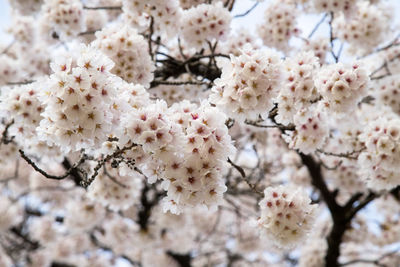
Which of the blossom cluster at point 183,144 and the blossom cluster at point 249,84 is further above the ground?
the blossom cluster at point 249,84

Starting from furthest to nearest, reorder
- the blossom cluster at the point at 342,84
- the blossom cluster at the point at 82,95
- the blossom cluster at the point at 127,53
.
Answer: the blossom cluster at the point at 127,53 → the blossom cluster at the point at 342,84 → the blossom cluster at the point at 82,95

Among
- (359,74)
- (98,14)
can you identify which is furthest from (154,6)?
(98,14)

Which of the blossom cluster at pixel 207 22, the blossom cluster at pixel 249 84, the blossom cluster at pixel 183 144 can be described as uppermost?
the blossom cluster at pixel 207 22

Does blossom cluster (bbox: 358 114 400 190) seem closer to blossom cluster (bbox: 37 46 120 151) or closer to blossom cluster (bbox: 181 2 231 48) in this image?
blossom cluster (bbox: 181 2 231 48)

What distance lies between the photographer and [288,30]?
Result: 18.1ft

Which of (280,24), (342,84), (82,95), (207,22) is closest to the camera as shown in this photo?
(82,95)

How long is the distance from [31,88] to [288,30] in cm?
348

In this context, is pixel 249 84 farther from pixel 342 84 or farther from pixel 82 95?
pixel 82 95

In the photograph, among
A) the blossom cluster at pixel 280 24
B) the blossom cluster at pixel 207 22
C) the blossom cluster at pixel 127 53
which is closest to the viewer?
the blossom cluster at pixel 127 53

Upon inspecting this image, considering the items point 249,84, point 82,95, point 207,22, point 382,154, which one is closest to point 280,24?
point 207,22

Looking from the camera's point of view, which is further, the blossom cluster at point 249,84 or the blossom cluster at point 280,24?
the blossom cluster at point 280,24

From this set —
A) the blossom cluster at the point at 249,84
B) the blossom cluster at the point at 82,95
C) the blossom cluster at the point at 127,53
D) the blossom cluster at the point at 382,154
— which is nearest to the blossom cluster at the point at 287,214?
the blossom cluster at the point at 249,84

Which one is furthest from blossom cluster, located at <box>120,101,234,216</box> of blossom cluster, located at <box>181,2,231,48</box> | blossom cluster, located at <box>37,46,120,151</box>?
blossom cluster, located at <box>181,2,231,48</box>

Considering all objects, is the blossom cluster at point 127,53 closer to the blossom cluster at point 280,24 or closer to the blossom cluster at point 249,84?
the blossom cluster at point 249,84
